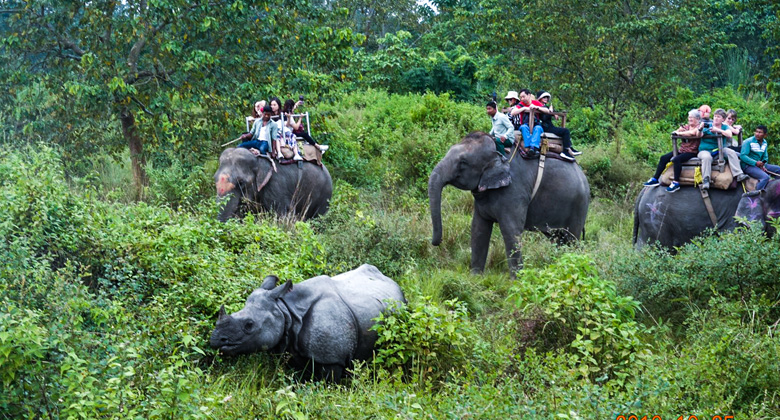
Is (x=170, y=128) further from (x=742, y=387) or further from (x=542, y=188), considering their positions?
(x=742, y=387)

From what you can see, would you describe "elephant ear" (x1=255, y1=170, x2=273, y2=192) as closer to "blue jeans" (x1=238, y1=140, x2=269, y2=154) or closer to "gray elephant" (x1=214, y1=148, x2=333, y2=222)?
"gray elephant" (x1=214, y1=148, x2=333, y2=222)

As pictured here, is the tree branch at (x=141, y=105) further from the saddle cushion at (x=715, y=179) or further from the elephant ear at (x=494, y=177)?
the saddle cushion at (x=715, y=179)

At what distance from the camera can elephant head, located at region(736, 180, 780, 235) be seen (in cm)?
1009

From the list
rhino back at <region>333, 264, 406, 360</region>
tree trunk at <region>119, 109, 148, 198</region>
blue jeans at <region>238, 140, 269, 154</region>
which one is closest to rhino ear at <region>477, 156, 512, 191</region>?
rhino back at <region>333, 264, 406, 360</region>

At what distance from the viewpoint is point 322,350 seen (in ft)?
22.8

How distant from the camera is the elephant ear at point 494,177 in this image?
35.1 ft

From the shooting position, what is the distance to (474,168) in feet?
35.1

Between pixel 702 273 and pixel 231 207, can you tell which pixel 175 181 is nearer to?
pixel 231 207

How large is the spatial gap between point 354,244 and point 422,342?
2.96 metres

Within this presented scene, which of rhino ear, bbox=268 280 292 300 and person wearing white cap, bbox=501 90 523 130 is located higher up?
person wearing white cap, bbox=501 90 523 130

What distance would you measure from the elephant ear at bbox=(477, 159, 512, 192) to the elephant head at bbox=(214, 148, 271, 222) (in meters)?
3.21

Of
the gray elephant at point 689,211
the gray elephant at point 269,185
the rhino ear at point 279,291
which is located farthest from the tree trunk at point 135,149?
the rhino ear at point 279,291

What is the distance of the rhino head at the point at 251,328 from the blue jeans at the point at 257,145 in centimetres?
594

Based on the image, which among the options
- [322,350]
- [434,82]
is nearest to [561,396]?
[322,350]
